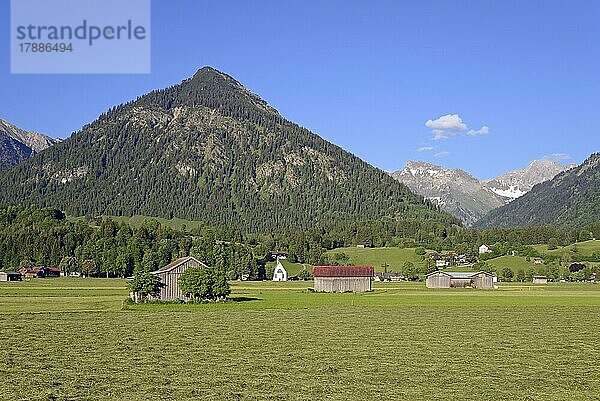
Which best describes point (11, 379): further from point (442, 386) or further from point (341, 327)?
point (341, 327)

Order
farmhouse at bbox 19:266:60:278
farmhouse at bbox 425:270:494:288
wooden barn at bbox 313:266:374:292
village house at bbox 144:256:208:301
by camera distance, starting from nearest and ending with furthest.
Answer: village house at bbox 144:256:208:301
wooden barn at bbox 313:266:374:292
farmhouse at bbox 425:270:494:288
farmhouse at bbox 19:266:60:278

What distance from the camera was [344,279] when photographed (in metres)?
132

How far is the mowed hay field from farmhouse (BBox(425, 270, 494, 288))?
91324 millimetres

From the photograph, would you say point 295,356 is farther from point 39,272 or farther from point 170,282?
Result: point 39,272

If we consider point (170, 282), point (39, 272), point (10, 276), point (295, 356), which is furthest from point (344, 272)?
point (295, 356)

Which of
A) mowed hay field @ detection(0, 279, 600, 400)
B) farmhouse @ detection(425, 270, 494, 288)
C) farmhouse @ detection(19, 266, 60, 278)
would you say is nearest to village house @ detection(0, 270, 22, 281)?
farmhouse @ detection(19, 266, 60, 278)

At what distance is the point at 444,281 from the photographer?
164 metres

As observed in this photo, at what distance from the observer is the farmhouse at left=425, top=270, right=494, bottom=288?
532ft

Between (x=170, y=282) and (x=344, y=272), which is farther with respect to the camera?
(x=344, y=272)

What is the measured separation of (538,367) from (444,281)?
129 meters

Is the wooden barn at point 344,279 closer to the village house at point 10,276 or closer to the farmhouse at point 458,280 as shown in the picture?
the farmhouse at point 458,280

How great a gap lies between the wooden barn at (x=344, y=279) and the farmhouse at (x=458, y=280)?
1259 inches

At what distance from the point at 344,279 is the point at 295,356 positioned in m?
93.2

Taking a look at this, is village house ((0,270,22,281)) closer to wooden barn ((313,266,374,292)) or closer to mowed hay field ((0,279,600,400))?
wooden barn ((313,266,374,292))
